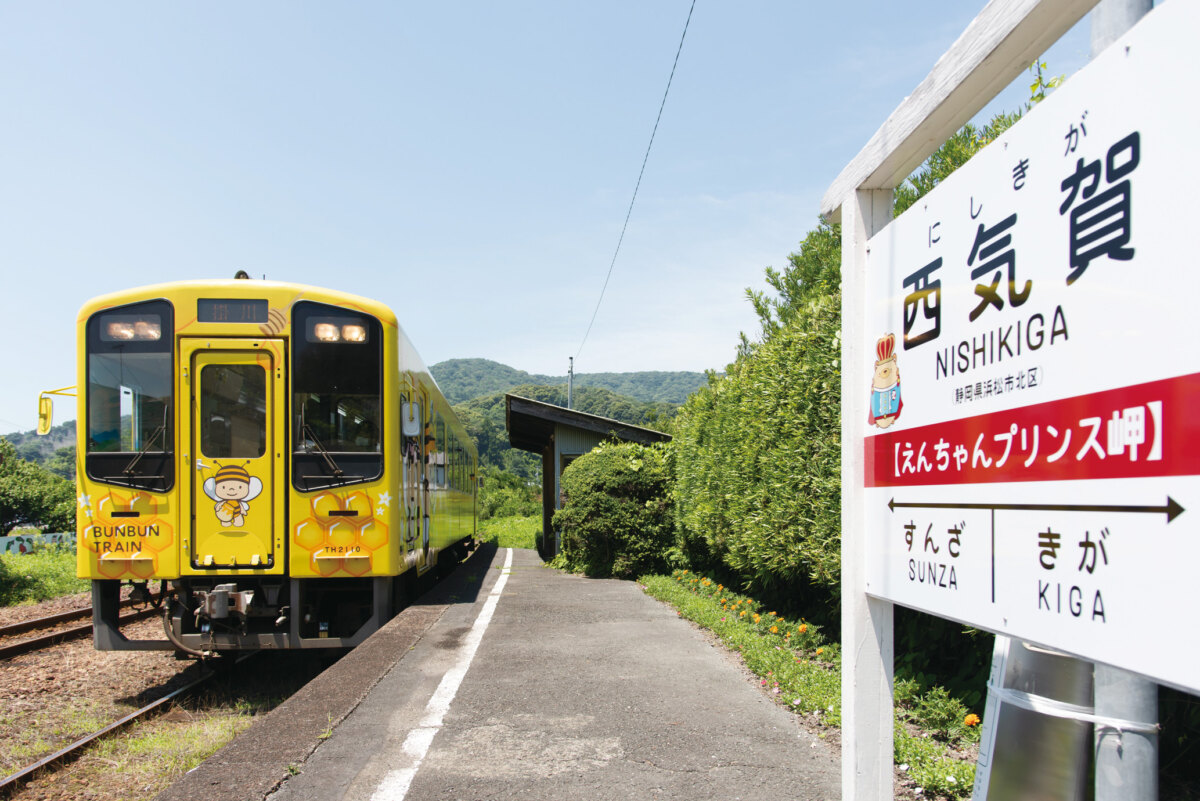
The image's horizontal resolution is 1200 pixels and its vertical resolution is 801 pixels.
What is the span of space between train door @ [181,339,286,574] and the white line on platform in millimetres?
1770

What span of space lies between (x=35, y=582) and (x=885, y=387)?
16.2 metres

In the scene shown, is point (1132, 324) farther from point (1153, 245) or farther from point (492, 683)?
point (492, 683)

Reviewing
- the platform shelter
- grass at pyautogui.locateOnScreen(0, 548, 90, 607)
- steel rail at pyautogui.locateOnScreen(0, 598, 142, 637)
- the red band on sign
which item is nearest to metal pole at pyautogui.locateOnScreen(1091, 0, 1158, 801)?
the red band on sign

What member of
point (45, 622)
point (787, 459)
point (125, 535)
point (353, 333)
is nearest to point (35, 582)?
point (45, 622)

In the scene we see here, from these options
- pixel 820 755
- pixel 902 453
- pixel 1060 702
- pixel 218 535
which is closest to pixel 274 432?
pixel 218 535

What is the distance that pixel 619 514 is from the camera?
13.1m

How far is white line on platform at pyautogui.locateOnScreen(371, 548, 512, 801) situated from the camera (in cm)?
374

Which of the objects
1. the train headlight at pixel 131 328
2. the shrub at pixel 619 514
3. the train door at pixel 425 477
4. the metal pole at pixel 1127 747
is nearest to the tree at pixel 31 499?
the shrub at pixel 619 514

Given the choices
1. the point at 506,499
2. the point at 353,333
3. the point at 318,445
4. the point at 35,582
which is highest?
the point at 353,333

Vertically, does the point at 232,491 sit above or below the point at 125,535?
above

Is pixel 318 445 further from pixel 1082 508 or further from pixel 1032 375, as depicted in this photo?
pixel 1082 508

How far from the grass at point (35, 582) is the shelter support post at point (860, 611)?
1480 cm

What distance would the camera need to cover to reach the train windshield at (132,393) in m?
6.70

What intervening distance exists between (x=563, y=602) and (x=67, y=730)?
526cm
